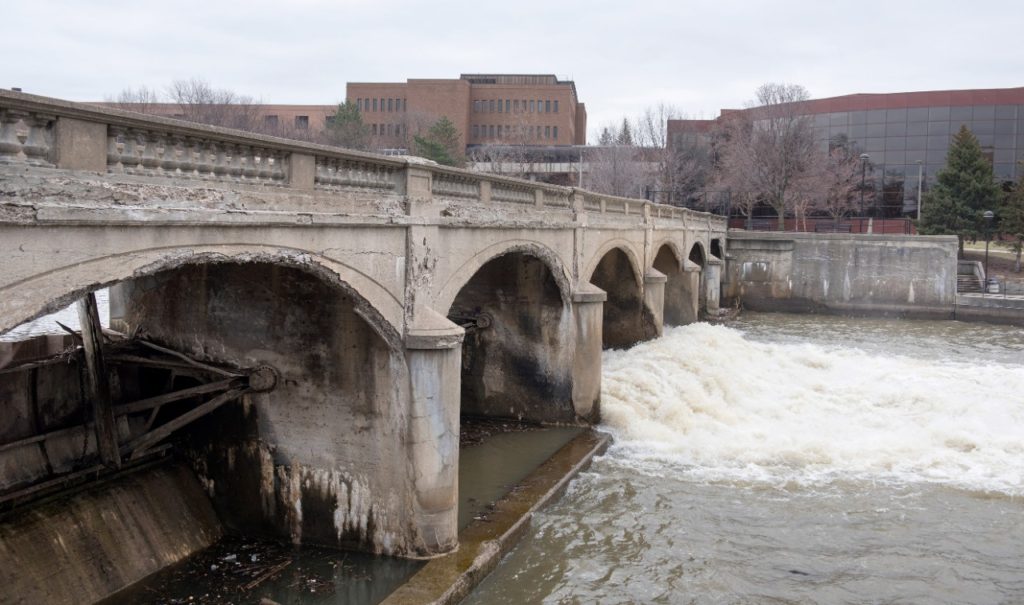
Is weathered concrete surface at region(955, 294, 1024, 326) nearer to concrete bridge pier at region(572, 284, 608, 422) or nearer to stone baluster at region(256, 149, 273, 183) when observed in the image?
concrete bridge pier at region(572, 284, 608, 422)

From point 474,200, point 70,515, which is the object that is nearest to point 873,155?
point 474,200

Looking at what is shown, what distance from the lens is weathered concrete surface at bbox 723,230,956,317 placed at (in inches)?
1476

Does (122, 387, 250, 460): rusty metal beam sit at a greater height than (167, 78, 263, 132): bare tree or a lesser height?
lesser

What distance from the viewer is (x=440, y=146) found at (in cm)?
5475

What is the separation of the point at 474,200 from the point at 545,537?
494 cm

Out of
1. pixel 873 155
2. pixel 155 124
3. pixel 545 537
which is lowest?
pixel 545 537

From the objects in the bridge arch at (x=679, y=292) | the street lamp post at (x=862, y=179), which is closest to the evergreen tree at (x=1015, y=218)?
the street lamp post at (x=862, y=179)

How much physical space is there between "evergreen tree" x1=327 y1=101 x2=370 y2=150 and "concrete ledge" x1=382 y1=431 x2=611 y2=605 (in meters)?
48.9

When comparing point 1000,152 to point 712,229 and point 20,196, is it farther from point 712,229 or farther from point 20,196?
point 20,196

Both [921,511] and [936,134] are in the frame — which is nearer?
[921,511]

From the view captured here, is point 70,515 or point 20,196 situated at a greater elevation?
point 20,196

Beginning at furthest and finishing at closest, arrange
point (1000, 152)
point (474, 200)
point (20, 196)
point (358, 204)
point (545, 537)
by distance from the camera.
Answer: point (1000, 152) < point (474, 200) < point (545, 537) < point (358, 204) < point (20, 196)

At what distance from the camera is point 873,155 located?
59531mm

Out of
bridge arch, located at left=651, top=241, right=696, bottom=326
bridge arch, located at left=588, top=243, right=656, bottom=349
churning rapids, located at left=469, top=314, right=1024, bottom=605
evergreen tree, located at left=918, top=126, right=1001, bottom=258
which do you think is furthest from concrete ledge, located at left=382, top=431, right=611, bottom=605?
evergreen tree, located at left=918, top=126, right=1001, bottom=258
